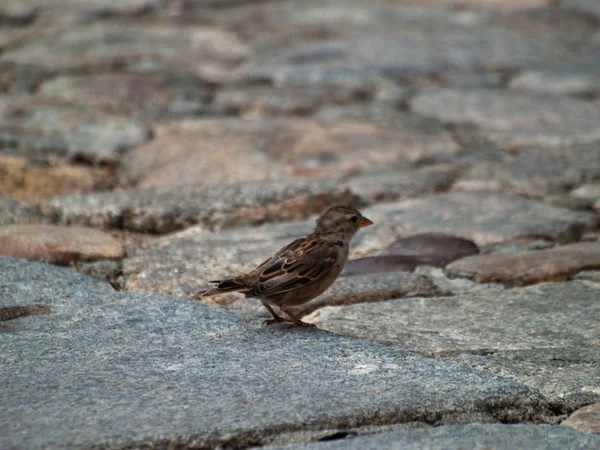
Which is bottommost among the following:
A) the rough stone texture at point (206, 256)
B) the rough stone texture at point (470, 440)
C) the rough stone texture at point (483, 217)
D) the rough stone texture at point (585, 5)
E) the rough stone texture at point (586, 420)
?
the rough stone texture at point (483, 217)

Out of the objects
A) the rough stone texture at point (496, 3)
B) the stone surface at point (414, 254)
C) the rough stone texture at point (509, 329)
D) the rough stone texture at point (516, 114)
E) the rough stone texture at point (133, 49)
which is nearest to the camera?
the rough stone texture at point (509, 329)

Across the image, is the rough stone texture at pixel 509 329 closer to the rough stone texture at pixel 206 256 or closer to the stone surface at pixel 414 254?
the rough stone texture at pixel 206 256

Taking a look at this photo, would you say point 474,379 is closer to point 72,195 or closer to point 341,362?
point 341,362

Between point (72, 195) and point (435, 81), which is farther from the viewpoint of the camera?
point (435, 81)

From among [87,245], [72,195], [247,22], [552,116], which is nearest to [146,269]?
[87,245]

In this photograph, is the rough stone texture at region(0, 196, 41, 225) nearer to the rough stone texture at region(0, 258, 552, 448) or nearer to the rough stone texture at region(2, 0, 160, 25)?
the rough stone texture at region(0, 258, 552, 448)

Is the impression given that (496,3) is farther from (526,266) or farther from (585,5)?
(526,266)

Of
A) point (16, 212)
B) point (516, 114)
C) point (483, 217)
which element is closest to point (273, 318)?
point (483, 217)

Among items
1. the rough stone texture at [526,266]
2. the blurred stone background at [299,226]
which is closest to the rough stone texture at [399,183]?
the blurred stone background at [299,226]
